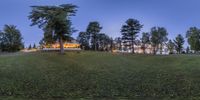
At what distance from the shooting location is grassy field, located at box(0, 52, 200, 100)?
35.1 meters

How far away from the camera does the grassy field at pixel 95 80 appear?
115ft

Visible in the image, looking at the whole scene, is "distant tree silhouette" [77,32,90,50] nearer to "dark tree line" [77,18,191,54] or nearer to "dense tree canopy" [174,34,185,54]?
"dark tree line" [77,18,191,54]

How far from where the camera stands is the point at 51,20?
7850 cm

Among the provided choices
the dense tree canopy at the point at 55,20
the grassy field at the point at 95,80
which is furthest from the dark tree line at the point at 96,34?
the grassy field at the point at 95,80

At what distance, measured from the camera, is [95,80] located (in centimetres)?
4331

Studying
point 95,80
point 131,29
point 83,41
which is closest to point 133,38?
point 131,29

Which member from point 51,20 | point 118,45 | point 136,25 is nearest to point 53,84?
point 51,20

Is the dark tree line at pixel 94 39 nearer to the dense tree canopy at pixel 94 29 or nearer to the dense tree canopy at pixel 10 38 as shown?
the dense tree canopy at pixel 94 29

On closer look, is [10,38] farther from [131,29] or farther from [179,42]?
[179,42]

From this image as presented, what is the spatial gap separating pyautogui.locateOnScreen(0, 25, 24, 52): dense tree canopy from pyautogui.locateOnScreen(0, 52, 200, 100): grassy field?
45204 millimetres

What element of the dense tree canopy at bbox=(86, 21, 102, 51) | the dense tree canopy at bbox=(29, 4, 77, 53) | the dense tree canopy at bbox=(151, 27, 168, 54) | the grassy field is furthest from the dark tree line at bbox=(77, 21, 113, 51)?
the grassy field

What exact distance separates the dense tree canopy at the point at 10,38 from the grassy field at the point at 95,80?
45204 millimetres

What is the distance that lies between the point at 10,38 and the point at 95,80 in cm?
6604

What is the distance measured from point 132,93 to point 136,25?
73.9m
